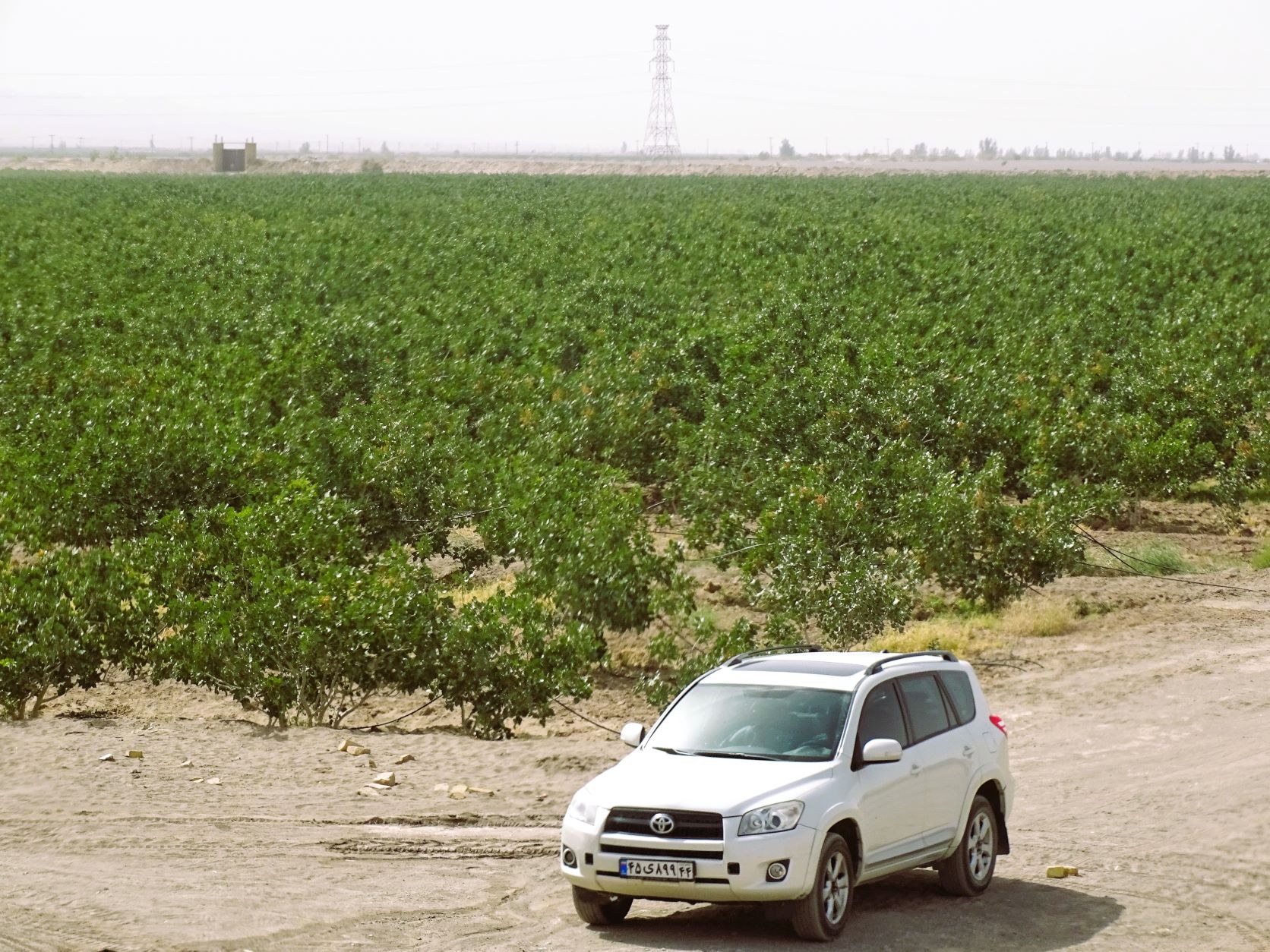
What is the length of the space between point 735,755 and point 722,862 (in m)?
0.94

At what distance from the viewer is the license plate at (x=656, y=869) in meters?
8.70

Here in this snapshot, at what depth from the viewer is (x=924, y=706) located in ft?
33.4

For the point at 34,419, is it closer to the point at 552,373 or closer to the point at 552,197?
the point at 552,373

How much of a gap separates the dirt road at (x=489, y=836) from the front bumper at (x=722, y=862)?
391mm

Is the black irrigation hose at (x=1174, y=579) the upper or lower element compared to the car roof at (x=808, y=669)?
lower

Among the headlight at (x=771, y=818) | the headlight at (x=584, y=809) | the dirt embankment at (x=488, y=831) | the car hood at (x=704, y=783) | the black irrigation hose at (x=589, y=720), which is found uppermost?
the car hood at (x=704, y=783)

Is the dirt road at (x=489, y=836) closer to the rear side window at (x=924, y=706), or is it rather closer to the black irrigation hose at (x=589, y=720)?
the black irrigation hose at (x=589, y=720)

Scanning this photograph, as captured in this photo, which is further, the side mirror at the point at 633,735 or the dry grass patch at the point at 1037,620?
the dry grass patch at the point at 1037,620

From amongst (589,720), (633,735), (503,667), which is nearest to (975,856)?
(633,735)

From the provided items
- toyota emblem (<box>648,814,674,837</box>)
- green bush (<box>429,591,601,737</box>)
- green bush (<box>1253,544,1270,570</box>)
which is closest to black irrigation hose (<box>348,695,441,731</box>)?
green bush (<box>429,591,601,737</box>)

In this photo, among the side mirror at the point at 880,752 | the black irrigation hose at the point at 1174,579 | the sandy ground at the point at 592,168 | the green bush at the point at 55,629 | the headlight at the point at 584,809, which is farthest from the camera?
the sandy ground at the point at 592,168

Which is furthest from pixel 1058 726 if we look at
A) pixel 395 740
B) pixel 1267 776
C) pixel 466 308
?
pixel 466 308

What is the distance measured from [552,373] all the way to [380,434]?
574 centimetres

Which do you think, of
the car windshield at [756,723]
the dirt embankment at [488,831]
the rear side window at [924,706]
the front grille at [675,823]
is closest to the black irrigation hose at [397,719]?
the dirt embankment at [488,831]
